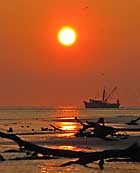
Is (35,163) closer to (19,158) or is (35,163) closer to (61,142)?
(19,158)

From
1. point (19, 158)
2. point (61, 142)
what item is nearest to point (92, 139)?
point (61, 142)

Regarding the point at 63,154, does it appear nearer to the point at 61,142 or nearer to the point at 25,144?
the point at 25,144

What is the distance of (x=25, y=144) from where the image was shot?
37125 mm

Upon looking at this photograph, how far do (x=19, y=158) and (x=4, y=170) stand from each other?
4.50 m

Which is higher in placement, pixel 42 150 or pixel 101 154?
pixel 42 150

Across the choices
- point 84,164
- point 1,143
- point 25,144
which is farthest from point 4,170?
point 1,143

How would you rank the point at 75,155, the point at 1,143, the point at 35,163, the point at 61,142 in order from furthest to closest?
the point at 61,142, the point at 1,143, the point at 35,163, the point at 75,155

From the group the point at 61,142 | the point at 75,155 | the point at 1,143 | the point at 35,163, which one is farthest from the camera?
the point at 61,142

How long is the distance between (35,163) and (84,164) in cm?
462

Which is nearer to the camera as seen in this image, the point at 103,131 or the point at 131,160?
the point at 131,160

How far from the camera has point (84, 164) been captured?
36.8 metres

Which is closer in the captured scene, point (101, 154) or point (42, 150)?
point (101, 154)

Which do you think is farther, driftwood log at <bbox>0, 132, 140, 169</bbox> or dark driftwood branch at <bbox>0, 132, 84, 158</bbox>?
dark driftwood branch at <bbox>0, 132, 84, 158</bbox>

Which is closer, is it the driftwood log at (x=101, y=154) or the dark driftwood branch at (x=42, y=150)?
the driftwood log at (x=101, y=154)
